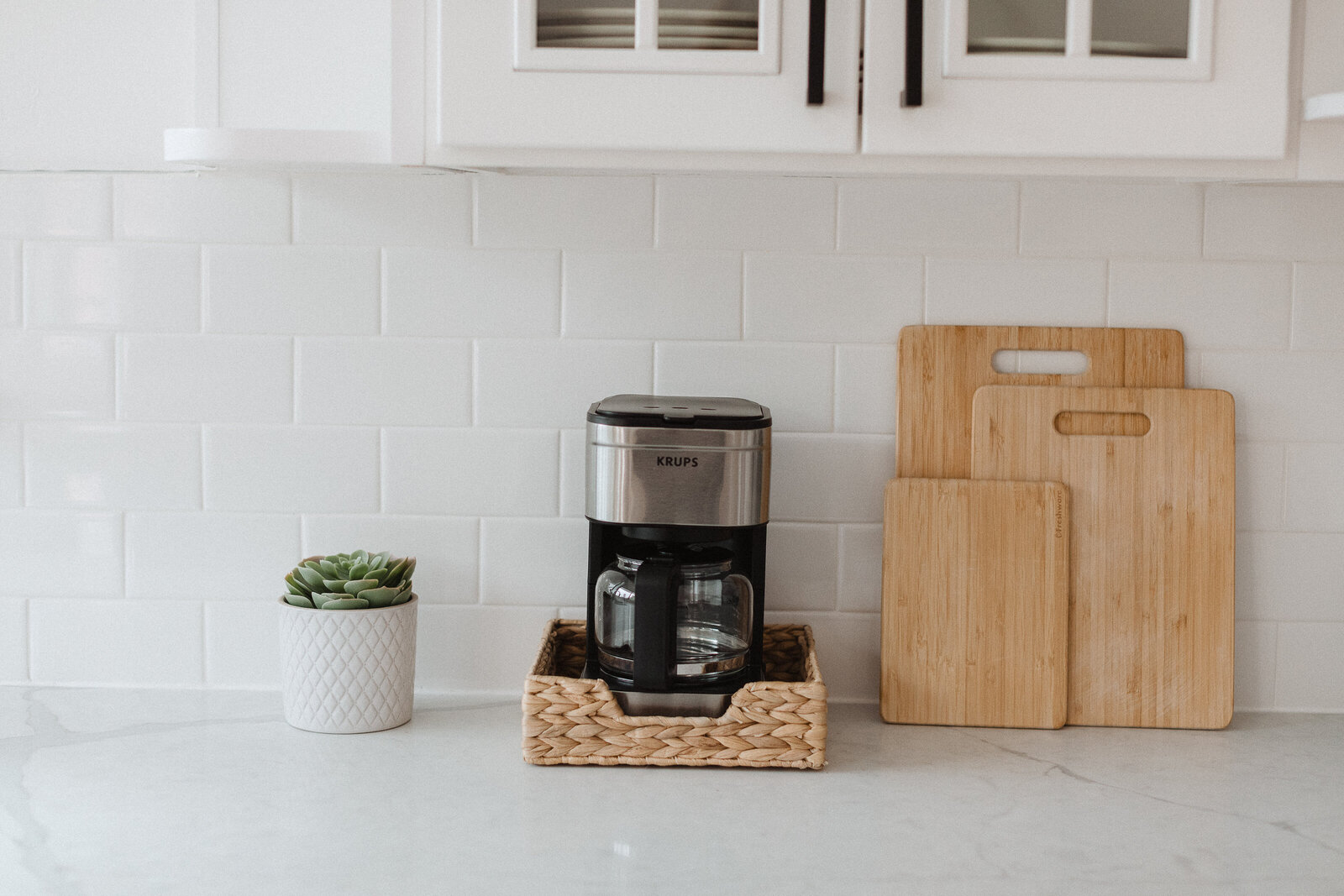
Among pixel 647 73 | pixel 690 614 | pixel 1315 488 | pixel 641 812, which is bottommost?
pixel 641 812

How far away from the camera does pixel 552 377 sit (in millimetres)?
1352

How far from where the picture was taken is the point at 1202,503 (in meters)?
1.28

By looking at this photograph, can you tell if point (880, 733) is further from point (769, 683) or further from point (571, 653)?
point (571, 653)

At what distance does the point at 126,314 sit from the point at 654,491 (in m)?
0.66

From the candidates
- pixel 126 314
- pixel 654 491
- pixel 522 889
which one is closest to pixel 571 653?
pixel 654 491

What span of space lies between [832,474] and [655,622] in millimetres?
350

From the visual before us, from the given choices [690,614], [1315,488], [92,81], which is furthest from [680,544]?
[92,81]

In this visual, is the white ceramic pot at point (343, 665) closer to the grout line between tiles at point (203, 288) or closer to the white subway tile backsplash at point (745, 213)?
the grout line between tiles at point (203, 288)

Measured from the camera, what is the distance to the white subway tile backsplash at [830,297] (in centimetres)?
133

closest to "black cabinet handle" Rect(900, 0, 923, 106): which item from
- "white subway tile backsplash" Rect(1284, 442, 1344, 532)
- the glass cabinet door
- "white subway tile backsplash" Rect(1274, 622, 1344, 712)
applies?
the glass cabinet door

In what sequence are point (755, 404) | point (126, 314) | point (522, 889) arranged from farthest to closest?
1. point (126, 314)
2. point (755, 404)
3. point (522, 889)

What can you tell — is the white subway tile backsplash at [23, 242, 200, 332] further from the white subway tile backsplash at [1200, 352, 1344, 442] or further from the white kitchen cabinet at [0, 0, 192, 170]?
the white subway tile backsplash at [1200, 352, 1344, 442]

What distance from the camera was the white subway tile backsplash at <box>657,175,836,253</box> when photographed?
4.35ft

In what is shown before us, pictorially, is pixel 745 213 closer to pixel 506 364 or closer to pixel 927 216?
pixel 927 216
